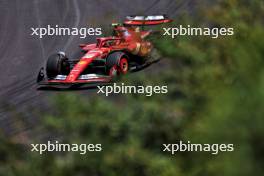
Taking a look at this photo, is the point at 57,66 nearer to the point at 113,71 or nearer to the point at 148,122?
the point at 113,71

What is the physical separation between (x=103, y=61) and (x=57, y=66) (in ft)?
3.07

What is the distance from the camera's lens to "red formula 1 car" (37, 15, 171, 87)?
1159cm

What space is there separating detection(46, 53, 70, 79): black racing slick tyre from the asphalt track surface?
1.36 ft

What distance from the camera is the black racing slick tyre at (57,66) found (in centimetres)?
1190

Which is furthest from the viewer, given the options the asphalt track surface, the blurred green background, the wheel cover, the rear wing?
the rear wing

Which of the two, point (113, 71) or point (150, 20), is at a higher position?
point (150, 20)

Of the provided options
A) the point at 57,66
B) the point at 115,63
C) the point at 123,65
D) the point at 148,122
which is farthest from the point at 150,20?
the point at 148,122

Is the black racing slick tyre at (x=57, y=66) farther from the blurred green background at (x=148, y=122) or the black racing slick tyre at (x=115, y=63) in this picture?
the blurred green background at (x=148, y=122)

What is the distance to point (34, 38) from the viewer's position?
50.1ft

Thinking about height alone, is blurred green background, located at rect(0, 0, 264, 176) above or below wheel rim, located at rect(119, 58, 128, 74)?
below

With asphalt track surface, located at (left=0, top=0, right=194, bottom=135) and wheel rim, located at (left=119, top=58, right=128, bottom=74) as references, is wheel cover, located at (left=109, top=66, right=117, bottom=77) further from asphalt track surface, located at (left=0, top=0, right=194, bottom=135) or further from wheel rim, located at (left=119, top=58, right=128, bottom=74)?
asphalt track surface, located at (left=0, top=0, right=194, bottom=135)

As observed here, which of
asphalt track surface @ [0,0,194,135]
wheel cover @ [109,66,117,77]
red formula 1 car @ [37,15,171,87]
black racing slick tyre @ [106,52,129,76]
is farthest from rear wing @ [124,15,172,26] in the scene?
wheel cover @ [109,66,117,77]

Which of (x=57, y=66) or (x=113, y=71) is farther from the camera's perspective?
(x=57, y=66)

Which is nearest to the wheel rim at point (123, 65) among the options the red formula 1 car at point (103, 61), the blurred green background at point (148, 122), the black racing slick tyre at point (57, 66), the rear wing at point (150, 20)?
the red formula 1 car at point (103, 61)
